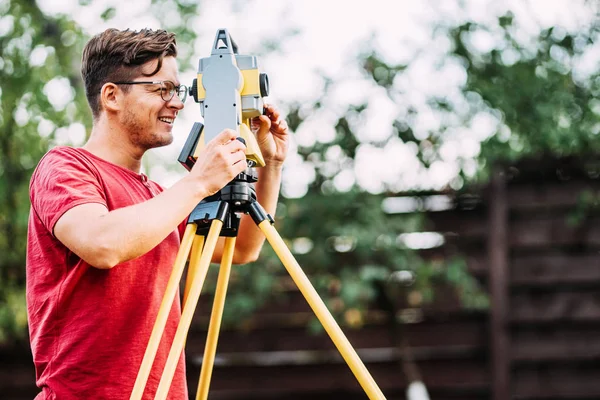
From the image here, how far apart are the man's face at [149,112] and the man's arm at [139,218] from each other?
0.23 meters

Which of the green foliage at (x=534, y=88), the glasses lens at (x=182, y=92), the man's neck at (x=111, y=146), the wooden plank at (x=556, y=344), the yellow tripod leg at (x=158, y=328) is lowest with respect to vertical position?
the yellow tripod leg at (x=158, y=328)

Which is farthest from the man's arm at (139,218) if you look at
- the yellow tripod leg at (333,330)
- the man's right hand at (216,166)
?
the yellow tripod leg at (333,330)

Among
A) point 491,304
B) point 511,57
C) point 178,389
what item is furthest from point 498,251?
point 178,389

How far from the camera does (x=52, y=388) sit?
5.22 ft

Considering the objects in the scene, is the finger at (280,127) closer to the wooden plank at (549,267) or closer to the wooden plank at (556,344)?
the wooden plank at (549,267)

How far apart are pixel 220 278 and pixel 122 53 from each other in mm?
549

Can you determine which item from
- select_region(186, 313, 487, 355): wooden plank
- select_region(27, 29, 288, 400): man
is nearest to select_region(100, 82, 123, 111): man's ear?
select_region(27, 29, 288, 400): man

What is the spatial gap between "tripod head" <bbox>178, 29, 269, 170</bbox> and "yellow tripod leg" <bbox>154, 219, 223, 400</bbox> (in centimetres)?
19

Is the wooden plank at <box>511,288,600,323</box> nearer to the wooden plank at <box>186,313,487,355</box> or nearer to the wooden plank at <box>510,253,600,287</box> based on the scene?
the wooden plank at <box>510,253,600,287</box>

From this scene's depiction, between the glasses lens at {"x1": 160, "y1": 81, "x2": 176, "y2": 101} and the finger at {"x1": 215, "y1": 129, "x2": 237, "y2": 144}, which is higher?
Answer: the glasses lens at {"x1": 160, "y1": 81, "x2": 176, "y2": 101}

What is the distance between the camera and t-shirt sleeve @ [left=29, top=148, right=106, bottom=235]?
4.99 ft

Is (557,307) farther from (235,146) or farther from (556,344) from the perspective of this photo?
(235,146)

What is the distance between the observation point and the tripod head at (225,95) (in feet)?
5.48

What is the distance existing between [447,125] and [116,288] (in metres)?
2.71
